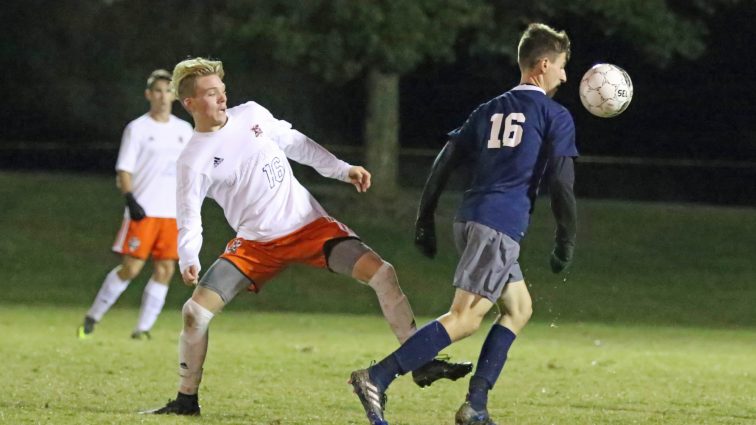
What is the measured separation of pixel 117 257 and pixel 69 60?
419 inches

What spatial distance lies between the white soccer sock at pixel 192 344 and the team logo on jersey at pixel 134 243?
518 cm

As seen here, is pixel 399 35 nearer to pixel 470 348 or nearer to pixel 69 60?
pixel 470 348

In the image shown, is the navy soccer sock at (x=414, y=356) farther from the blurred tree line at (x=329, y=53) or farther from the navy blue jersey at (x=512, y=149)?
the blurred tree line at (x=329, y=53)

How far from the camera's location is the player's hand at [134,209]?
1300cm

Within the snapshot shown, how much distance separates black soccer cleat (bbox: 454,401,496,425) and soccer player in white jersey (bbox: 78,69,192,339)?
20.2 ft

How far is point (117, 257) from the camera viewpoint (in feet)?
67.5

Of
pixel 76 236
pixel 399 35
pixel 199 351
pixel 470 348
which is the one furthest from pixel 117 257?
pixel 199 351

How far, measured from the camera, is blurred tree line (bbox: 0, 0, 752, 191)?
1981 centimetres

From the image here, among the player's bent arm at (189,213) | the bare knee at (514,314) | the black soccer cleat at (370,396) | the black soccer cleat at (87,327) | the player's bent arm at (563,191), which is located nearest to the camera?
the black soccer cleat at (370,396)

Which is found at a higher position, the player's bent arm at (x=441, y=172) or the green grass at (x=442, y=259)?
the player's bent arm at (x=441, y=172)

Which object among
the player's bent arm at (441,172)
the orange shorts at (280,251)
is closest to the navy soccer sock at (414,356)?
the player's bent arm at (441,172)

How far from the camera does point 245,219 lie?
26.4ft

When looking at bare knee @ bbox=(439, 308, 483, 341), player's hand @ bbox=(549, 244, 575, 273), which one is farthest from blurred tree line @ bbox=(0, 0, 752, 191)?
bare knee @ bbox=(439, 308, 483, 341)

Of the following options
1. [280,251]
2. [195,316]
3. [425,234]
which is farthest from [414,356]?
[195,316]
